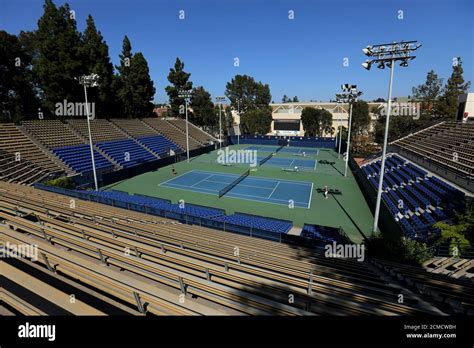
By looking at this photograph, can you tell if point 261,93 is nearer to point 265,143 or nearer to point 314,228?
point 265,143

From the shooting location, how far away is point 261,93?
82688mm

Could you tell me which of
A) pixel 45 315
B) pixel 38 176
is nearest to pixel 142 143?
pixel 38 176

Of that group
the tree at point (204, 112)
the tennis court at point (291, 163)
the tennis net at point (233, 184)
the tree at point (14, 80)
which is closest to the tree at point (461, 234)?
the tennis net at point (233, 184)

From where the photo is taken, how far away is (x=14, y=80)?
125 feet

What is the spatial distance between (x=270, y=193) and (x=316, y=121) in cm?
4518

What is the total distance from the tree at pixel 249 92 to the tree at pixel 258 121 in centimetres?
1257

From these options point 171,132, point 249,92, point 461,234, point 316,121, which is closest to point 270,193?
point 461,234

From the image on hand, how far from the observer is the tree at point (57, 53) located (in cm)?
3425

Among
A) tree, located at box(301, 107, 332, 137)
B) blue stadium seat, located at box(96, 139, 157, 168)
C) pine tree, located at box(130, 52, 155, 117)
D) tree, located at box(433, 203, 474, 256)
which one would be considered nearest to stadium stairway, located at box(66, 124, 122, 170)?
blue stadium seat, located at box(96, 139, 157, 168)

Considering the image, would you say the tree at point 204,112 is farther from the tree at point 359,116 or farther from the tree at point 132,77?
the tree at point 359,116

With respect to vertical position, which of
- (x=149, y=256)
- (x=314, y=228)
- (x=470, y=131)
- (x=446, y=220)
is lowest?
(x=314, y=228)

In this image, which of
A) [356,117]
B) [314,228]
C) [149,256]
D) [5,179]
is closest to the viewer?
[149,256]

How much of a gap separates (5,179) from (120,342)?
25.6m

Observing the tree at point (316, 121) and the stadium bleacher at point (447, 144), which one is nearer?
the stadium bleacher at point (447, 144)
